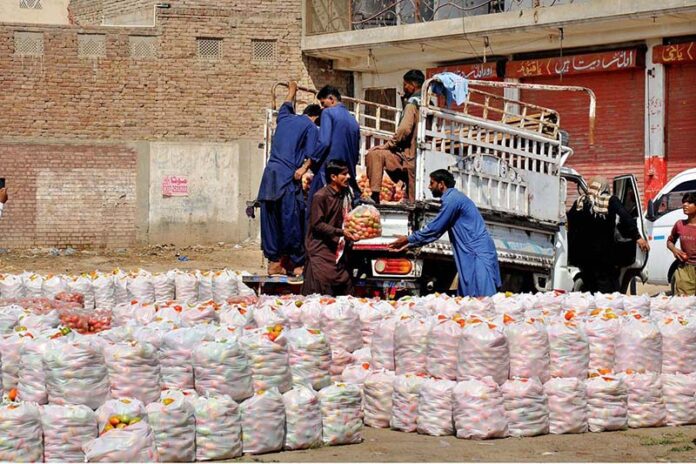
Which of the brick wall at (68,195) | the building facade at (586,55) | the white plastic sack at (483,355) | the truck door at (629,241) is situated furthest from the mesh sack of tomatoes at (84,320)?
the brick wall at (68,195)

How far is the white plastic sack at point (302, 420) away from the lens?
A: 22.1 feet

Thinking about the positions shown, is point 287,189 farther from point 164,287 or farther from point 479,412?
point 479,412

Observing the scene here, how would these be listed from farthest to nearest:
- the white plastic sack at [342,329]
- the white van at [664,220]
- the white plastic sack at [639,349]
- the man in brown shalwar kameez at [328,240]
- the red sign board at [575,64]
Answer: the red sign board at [575,64], the white van at [664,220], the man in brown shalwar kameez at [328,240], the white plastic sack at [342,329], the white plastic sack at [639,349]

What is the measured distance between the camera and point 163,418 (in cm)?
626

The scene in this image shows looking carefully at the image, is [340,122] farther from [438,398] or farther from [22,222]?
[22,222]

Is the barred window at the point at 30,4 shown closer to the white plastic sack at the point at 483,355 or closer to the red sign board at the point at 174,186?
the red sign board at the point at 174,186

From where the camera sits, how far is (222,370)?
673cm

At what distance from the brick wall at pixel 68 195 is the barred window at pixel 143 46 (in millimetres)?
1710

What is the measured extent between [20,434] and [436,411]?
7.85ft

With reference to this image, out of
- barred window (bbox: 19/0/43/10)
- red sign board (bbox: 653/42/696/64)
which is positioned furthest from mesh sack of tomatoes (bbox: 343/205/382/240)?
barred window (bbox: 19/0/43/10)

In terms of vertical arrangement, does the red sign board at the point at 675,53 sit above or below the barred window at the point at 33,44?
below

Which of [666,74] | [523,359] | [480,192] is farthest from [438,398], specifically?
[666,74]

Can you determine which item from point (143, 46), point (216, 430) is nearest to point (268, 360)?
point (216, 430)

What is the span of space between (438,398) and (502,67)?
1527 centimetres
